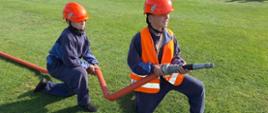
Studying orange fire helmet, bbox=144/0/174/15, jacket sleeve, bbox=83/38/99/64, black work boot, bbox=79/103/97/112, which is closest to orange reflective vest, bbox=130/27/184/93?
orange fire helmet, bbox=144/0/174/15

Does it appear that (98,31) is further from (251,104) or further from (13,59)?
(251,104)

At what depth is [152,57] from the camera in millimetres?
4309

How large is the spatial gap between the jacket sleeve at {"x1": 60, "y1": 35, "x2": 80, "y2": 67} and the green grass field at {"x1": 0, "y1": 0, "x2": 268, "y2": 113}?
0.66 metres

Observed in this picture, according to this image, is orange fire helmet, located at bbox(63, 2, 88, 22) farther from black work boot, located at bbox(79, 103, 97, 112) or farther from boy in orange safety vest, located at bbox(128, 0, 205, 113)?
black work boot, located at bbox(79, 103, 97, 112)

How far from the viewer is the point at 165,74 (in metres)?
4.09

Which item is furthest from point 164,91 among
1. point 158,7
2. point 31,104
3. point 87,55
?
point 31,104

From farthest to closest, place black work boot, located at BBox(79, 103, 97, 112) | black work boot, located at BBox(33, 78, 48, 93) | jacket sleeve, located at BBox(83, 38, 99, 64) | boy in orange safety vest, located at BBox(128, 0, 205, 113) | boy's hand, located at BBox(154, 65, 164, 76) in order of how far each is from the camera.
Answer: black work boot, located at BBox(33, 78, 48, 93) → jacket sleeve, located at BBox(83, 38, 99, 64) → black work boot, located at BBox(79, 103, 97, 112) → boy in orange safety vest, located at BBox(128, 0, 205, 113) → boy's hand, located at BBox(154, 65, 164, 76)

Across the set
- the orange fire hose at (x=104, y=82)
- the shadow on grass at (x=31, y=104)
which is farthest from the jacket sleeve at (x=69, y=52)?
the shadow on grass at (x=31, y=104)

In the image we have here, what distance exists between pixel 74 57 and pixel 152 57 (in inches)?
44.1

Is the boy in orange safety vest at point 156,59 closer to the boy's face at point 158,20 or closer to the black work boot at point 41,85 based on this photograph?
the boy's face at point 158,20

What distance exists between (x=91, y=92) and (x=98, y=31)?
3.22m

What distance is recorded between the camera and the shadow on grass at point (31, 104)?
16.8ft

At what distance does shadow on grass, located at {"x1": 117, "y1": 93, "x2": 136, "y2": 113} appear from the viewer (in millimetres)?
5148

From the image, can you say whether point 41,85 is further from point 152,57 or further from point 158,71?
point 158,71
